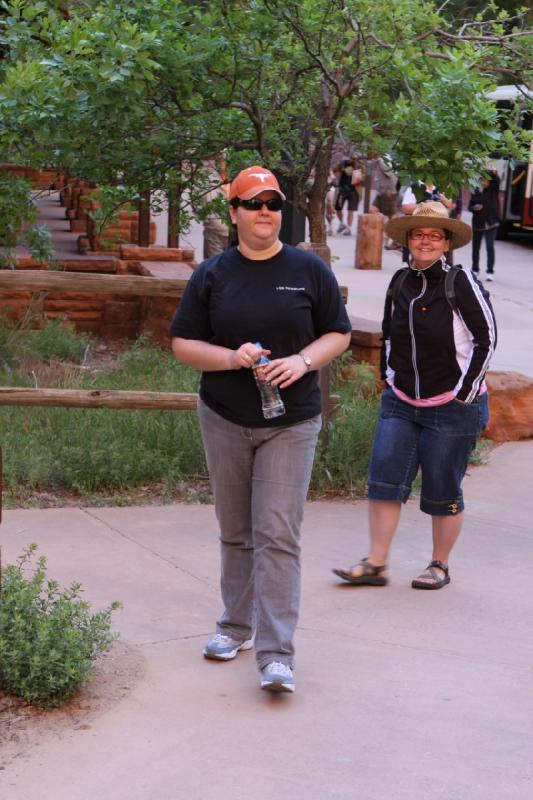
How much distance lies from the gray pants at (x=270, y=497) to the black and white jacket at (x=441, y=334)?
3.95 ft

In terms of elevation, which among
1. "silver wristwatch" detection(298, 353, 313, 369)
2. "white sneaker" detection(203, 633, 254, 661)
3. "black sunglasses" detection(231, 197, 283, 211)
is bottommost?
"white sneaker" detection(203, 633, 254, 661)

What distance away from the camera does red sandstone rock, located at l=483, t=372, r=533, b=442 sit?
336 inches

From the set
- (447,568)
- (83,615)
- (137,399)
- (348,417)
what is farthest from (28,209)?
(83,615)

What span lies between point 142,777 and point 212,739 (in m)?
0.34

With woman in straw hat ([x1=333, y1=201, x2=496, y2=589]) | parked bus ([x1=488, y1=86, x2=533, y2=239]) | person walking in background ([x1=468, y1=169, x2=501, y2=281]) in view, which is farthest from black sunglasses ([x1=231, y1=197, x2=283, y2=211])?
parked bus ([x1=488, y1=86, x2=533, y2=239])

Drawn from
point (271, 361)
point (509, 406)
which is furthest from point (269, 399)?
point (509, 406)

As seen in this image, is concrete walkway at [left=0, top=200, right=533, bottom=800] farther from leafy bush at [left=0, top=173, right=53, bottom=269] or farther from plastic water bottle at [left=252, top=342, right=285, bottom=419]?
leafy bush at [left=0, top=173, right=53, bottom=269]

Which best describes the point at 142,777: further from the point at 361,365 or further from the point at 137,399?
the point at 361,365

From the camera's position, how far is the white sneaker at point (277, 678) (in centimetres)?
412

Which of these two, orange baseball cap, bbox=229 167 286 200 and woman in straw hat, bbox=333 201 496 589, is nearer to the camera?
orange baseball cap, bbox=229 167 286 200

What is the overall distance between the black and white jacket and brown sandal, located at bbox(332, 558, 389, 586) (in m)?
0.78

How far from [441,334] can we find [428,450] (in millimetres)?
522

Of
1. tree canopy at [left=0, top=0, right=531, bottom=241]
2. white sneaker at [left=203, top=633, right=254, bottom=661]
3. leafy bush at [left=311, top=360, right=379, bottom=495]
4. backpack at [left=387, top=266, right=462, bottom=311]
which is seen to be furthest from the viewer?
leafy bush at [left=311, top=360, right=379, bottom=495]

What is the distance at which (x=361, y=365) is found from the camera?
27.0 ft
